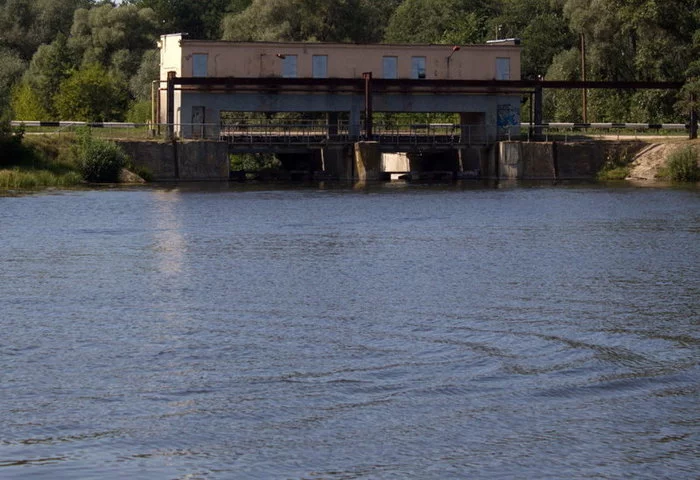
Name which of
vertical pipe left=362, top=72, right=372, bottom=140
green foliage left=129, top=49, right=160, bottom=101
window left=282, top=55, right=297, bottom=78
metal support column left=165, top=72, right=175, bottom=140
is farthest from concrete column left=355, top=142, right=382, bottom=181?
green foliage left=129, top=49, right=160, bottom=101

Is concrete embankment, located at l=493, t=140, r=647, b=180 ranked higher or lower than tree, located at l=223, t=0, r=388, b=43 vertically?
lower

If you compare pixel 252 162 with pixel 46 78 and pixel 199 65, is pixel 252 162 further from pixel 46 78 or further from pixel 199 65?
pixel 46 78

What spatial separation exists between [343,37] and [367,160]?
31.1 metres

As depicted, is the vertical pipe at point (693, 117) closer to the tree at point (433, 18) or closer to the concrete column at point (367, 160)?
the concrete column at point (367, 160)

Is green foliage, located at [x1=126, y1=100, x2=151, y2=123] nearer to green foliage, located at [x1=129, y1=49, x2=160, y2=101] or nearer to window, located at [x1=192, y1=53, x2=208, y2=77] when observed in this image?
green foliage, located at [x1=129, y1=49, x2=160, y2=101]

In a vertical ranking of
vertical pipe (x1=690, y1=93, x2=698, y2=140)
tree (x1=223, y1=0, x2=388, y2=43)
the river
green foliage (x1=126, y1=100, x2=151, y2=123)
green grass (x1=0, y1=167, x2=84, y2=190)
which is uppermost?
tree (x1=223, y1=0, x2=388, y2=43)

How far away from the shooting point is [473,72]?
78.2m

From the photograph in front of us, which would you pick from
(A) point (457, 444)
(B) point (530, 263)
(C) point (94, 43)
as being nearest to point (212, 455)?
(A) point (457, 444)

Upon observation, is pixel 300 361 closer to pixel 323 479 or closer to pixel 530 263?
pixel 323 479

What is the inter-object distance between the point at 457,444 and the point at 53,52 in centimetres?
8926

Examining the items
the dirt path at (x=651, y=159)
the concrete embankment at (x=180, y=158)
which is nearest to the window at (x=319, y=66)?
the concrete embankment at (x=180, y=158)

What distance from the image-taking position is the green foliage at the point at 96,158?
220 ft

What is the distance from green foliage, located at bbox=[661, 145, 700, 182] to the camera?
7119 cm

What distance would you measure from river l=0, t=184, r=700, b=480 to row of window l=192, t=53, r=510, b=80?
1208 inches
